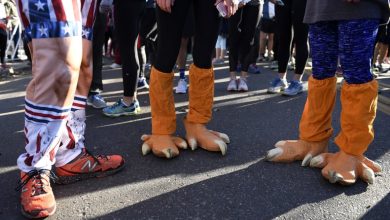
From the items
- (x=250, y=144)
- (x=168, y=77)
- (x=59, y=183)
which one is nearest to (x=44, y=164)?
(x=59, y=183)

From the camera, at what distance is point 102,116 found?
3121mm

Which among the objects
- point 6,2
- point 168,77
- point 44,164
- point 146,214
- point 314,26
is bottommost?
point 146,214

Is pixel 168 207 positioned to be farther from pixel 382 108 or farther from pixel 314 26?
pixel 382 108

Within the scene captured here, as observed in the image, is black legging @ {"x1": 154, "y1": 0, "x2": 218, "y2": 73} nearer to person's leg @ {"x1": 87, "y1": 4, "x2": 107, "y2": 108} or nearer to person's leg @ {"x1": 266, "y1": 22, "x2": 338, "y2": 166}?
person's leg @ {"x1": 266, "y1": 22, "x2": 338, "y2": 166}

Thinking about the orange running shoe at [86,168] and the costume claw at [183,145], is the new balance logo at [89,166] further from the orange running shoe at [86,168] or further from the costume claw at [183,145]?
the costume claw at [183,145]

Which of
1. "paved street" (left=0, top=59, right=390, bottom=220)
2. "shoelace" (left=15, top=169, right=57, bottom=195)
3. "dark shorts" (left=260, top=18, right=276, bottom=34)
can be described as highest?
"dark shorts" (left=260, top=18, right=276, bottom=34)

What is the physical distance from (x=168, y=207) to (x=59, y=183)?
0.62 m

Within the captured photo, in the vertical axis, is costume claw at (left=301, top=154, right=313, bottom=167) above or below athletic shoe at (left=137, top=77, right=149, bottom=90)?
below

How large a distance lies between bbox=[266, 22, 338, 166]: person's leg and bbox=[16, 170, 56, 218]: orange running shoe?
1.23 m

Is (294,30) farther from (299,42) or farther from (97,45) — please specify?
(97,45)

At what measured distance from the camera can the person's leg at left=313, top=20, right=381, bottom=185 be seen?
1.82m

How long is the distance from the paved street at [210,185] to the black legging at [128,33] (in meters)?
0.41

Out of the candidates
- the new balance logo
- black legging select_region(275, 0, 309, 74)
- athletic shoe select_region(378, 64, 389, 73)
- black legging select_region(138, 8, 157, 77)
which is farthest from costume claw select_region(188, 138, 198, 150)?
athletic shoe select_region(378, 64, 389, 73)

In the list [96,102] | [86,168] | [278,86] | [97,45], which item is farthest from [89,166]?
[278,86]
